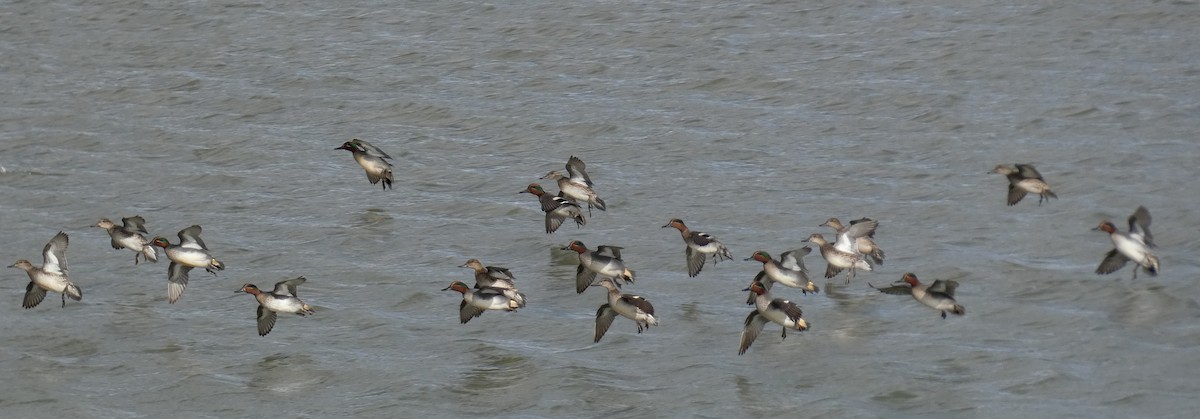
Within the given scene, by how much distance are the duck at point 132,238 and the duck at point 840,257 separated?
8.59 m

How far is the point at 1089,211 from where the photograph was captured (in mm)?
21094

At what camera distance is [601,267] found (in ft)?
63.0

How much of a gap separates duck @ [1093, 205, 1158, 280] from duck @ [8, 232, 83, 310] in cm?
1202

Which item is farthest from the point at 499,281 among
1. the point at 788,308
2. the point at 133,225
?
the point at 133,225

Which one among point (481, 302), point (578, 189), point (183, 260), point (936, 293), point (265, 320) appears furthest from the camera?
point (578, 189)

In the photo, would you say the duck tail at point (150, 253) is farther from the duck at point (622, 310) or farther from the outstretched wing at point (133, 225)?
the duck at point (622, 310)

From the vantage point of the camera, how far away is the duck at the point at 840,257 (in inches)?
751

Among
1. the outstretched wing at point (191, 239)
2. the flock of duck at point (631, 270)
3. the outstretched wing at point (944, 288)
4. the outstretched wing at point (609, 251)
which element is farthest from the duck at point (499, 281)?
the outstretched wing at point (944, 288)

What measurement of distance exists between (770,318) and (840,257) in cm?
238

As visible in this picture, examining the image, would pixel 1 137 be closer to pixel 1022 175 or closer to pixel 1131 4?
pixel 1022 175

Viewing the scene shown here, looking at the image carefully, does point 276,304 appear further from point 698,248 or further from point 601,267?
point 698,248

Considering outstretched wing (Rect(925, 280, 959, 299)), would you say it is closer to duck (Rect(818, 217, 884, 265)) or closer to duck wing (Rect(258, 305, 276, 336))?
duck (Rect(818, 217, 884, 265))

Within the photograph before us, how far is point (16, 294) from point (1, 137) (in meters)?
9.11

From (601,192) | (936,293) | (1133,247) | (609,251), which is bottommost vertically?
(601,192)
